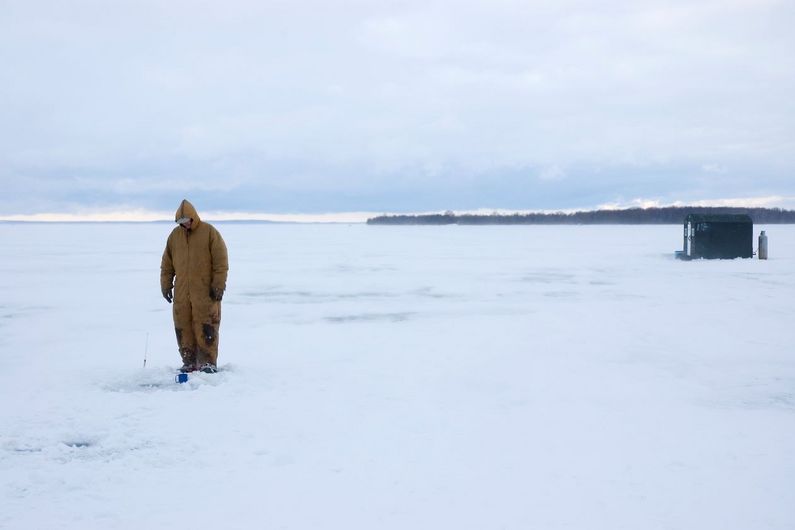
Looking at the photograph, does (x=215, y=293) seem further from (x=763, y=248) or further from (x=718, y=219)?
(x=763, y=248)

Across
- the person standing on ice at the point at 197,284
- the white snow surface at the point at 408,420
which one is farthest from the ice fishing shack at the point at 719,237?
the person standing on ice at the point at 197,284

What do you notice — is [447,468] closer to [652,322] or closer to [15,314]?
[652,322]

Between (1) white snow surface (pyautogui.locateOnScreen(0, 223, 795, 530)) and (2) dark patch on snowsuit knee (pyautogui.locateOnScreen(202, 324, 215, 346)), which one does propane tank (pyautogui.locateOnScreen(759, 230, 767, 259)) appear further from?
(2) dark patch on snowsuit knee (pyautogui.locateOnScreen(202, 324, 215, 346))

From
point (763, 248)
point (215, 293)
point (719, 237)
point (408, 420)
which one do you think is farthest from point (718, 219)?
point (408, 420)

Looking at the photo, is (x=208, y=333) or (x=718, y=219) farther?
(x=718, y=219)

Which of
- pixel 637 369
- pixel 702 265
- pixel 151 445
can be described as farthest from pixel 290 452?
pixel 702 265

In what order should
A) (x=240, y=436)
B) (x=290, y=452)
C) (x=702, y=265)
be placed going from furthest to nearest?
(x=702, y=265), (x=240, y=436), (x=290, y=452)

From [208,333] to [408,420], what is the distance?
7.74ft

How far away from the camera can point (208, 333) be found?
21.6 feet

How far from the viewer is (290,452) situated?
14.9 feet

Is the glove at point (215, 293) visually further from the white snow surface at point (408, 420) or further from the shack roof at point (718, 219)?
the shack roof at point (718, 219)

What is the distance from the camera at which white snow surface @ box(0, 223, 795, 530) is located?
3.70 metres

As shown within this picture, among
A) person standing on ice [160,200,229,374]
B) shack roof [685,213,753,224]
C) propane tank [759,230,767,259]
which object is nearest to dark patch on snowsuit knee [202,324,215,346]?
person standing on ice [160,200,229,374]

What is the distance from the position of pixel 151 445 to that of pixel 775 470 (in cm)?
391
